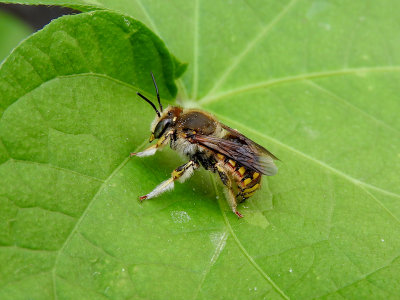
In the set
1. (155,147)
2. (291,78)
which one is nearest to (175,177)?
(155,147)

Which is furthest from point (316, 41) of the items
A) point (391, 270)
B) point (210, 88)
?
point (391, 270)

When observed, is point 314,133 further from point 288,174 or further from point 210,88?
point 210,88

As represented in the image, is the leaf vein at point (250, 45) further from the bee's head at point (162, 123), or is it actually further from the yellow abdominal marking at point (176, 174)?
the yellow abdominal marking at point (176, 174)

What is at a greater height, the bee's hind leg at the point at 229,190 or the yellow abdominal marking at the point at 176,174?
the yellow abdominal marking at the point at 176,174

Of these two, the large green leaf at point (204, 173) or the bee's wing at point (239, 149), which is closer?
the large green leaf at point (204, 173)

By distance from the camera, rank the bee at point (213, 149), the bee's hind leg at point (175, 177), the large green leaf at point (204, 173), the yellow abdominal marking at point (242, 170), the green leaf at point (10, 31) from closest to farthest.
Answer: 1. the large green leaf at point (204, 173)
2. the bee's hind leg at point (175, 177)
3. the bee at point (213, 149)
4. the yellow abdominal marking at point (242, 170)
5. the green leaf at point (10, 31)

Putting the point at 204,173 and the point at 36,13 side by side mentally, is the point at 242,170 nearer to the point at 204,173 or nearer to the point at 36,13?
the point at 204,173

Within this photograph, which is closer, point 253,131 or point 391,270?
point 391,270

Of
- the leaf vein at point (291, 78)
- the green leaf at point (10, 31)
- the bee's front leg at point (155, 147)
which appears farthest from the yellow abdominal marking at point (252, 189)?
the green leaf at point (10, 31)
